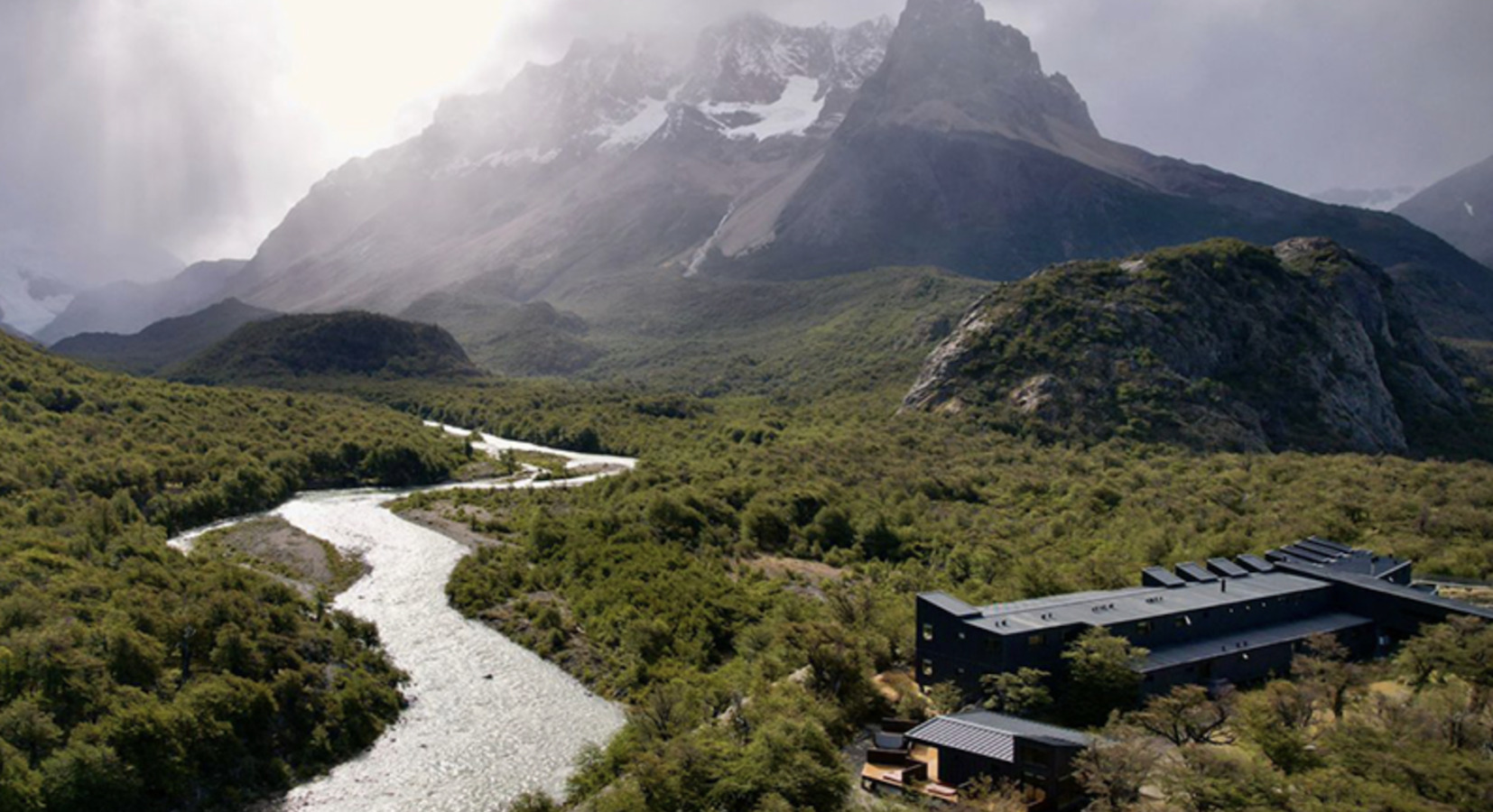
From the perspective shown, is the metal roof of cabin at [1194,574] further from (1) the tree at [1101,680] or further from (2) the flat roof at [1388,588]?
(1) the tree at [1101,680]

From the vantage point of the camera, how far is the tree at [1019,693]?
117 feet

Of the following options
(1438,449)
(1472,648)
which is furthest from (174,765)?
(1438,449)

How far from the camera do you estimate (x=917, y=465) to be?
3499 inches

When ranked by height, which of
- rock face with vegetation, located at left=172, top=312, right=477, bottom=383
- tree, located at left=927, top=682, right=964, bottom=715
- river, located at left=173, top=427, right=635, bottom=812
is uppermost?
rock face with vegetation, located at left=172, top=312, right=477, bottom=383

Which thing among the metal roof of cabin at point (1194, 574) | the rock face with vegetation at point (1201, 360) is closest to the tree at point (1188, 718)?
the metal roof of cabin at point (1194, 574)

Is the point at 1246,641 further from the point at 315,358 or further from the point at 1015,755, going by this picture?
the point at 315,358

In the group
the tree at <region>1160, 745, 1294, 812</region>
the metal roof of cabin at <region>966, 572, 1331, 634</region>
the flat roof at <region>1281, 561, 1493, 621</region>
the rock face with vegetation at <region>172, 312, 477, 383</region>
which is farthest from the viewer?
the rock face with vegetation at <region>172, 312, 477, 383</region>

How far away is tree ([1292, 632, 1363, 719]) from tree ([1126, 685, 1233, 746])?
14.1 ft

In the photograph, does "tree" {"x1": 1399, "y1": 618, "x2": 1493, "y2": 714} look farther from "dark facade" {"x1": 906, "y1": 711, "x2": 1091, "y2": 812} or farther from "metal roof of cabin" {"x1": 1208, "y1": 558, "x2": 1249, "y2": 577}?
"dark facade" {"x1": 906, "y1": 711, "x2": 1091, "y2": 812}

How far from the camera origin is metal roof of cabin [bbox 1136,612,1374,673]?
3803cm

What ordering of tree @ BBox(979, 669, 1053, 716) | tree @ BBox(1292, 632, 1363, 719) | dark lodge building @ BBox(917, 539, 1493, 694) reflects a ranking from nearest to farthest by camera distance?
tree @ BBox(1292, 632, 1363, 719), tree @ BBox(979, 669, 1053, 716), dark lodge building @ BBox(917, 539, 1493, 694)

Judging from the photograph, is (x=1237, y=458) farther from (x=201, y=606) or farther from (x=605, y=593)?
(x=201, y=606)

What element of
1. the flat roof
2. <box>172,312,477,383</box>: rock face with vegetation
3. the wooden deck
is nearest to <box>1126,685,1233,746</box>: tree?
the wooden deck

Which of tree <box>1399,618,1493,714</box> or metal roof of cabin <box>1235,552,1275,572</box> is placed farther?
metal roof of cabin <box>1235,552,1275,572</box>
